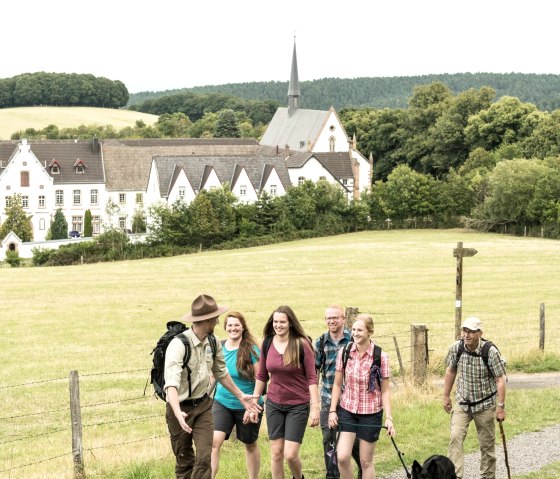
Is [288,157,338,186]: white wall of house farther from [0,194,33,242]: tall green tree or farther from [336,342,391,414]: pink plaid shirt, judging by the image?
[336,342,391,414]: pink plaid shirt

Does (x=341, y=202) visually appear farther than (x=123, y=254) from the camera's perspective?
Yes

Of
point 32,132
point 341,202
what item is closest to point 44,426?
point 341,202

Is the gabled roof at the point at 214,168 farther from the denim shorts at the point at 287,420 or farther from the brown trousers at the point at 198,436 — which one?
the brown trousers at the point at 198,436

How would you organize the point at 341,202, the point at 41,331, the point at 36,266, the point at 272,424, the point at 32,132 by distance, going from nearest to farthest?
the point at 272,424, the point at 41,331, the point at 36,266, the point at 341,202, the point at 32,132

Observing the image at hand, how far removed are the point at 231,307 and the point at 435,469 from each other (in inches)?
1400

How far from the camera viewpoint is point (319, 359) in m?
11.8

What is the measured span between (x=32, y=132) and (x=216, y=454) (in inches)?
6824

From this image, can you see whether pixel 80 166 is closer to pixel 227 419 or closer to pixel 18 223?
pixel 18 223

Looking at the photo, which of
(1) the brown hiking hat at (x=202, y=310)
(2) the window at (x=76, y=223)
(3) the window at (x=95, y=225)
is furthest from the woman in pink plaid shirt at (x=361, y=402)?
(2) the window at (x=76, y=223)

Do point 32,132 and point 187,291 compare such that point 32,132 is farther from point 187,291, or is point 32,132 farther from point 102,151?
point 187,291

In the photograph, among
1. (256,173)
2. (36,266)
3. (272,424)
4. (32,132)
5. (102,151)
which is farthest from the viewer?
(32,132)

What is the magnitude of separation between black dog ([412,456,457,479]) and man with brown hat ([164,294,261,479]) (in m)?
2.11

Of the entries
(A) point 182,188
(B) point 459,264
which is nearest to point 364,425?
(B) point 459,264

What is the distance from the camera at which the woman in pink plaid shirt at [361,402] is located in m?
11.0
